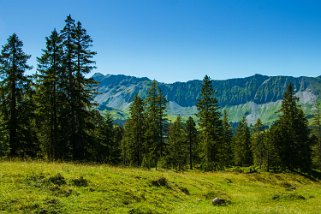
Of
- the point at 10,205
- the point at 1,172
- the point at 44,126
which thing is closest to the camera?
the point at 10,205

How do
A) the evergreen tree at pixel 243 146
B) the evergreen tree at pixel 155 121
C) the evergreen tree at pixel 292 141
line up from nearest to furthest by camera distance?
the evergreen tree at pixel 155 121 < the evergreen tree at pixel 292 141 < the evergreen tree at pixel 243 146

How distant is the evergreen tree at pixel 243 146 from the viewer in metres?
84.4

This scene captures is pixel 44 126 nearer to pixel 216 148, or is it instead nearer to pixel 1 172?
pixel 1 172

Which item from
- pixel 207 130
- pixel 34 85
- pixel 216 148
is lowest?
pixel 216 148

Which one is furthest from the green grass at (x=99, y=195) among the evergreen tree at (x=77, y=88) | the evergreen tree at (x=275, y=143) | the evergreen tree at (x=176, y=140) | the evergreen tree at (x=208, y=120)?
the evergreen tree at (x=275, y=143)

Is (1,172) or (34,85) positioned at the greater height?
(34,85)

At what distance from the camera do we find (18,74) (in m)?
34.6

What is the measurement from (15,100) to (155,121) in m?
23.8

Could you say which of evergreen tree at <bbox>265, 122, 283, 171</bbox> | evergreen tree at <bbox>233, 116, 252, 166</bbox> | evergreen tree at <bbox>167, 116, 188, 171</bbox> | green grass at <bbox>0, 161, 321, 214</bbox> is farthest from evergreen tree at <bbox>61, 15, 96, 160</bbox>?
evergreen tree at <bbox>233, 116, 252, 166</bbox>

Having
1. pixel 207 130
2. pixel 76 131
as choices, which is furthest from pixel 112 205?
pixel 207 130

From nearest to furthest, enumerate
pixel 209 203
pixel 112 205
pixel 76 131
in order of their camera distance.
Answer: pixel 112 205, pixel 209 203, pixel 76 131

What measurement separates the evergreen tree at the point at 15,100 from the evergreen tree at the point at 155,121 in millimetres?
21502

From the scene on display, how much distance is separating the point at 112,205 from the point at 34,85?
2622 cm

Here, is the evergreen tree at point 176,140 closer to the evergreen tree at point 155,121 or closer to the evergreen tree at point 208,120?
the evergreen tree at point 208,120
